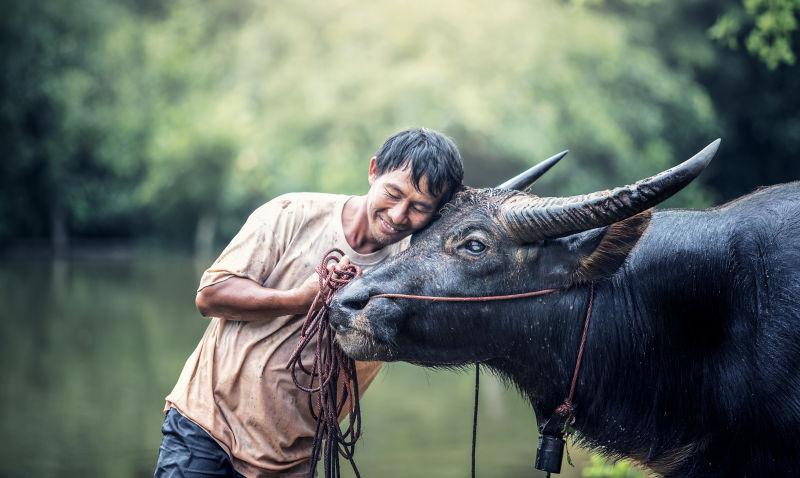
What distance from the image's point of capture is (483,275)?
12.5 ft

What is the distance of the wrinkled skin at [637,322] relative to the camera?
3.60m

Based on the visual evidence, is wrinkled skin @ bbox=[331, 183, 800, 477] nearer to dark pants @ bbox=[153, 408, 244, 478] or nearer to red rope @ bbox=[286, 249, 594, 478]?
red rope @ bbox=[286, 249, 594, 478]

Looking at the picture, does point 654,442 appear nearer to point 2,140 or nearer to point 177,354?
point 177,354

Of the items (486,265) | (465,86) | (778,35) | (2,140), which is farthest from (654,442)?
(2,140)

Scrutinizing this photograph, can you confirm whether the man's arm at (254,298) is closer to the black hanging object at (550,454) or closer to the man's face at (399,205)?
the man's face at (399,205)

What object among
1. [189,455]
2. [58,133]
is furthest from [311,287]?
[58,133]

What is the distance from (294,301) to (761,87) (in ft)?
53.3

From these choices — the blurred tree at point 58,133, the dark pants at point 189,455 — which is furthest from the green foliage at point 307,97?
the dark pants at point 189,455

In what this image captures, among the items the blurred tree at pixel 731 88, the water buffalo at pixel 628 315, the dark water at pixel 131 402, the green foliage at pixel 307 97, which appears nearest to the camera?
the water buffalo at pixel 628 315

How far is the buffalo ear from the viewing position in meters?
3.60

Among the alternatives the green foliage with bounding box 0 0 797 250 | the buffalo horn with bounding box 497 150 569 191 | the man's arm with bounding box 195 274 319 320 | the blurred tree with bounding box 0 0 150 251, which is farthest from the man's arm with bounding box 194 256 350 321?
the blurred tree with bounding box 0 0 150 251

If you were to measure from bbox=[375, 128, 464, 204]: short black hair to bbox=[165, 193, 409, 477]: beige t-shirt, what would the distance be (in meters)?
0.29

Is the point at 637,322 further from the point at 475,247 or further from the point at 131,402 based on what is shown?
the point at 131,402

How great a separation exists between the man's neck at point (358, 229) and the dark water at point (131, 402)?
2.24 metres
